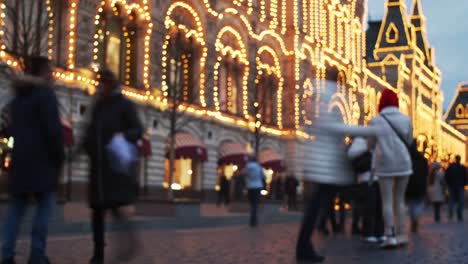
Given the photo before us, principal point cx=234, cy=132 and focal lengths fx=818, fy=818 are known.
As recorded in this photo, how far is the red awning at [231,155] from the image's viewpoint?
40.5 metres

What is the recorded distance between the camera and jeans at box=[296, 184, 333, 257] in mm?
8602

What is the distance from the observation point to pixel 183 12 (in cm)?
3747

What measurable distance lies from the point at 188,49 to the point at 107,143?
95.9ft

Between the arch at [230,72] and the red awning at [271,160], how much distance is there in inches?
125

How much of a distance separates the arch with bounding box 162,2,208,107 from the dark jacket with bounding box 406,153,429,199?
23.5 m

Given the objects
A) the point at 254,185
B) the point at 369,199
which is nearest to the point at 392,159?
the point at 369,199

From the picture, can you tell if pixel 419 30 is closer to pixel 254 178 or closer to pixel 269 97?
pixel 269 97

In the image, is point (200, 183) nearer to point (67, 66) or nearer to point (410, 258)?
point (67, 66)

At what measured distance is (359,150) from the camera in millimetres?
10484

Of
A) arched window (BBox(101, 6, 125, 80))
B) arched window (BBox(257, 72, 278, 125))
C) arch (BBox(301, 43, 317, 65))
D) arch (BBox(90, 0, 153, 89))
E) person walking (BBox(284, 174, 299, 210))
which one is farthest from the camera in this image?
arch (BBox(301, 43, 317, 65))

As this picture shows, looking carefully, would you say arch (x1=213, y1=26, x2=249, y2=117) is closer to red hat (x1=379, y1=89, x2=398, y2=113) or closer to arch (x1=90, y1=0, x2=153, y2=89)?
arch (x1=90, y1=0, x2=153, y2=89)

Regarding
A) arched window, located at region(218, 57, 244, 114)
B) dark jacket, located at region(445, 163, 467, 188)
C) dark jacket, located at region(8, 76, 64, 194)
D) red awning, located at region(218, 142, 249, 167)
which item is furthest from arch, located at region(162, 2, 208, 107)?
dark jacket, located at region(8, 76, 64, 194)

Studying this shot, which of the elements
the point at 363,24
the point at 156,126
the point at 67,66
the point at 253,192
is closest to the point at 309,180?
the point at 253,192

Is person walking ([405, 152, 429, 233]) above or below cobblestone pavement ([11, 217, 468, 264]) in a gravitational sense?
above
